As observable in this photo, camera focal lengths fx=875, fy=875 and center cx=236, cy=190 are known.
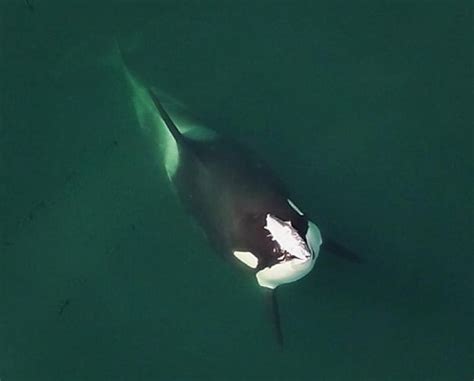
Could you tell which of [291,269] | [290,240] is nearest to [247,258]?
[291,269]

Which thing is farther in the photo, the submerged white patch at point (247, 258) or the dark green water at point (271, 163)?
the dark green water at point (271, 163)

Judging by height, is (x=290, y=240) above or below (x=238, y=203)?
below

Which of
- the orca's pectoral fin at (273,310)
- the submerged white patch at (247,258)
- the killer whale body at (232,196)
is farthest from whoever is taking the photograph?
the orca's pectoral fin at (273,310)

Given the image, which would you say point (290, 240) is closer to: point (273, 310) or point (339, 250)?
point (273, 310)

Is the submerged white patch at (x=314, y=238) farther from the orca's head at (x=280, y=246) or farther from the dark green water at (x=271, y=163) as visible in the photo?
the dark green water at (x=271, y=163)

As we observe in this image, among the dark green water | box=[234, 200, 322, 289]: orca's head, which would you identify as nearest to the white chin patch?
box=[234, 200, 322, 289]: orca's head

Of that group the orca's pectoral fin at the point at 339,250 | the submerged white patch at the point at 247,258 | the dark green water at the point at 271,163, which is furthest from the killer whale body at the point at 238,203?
the dark green water at the point at 271,163
